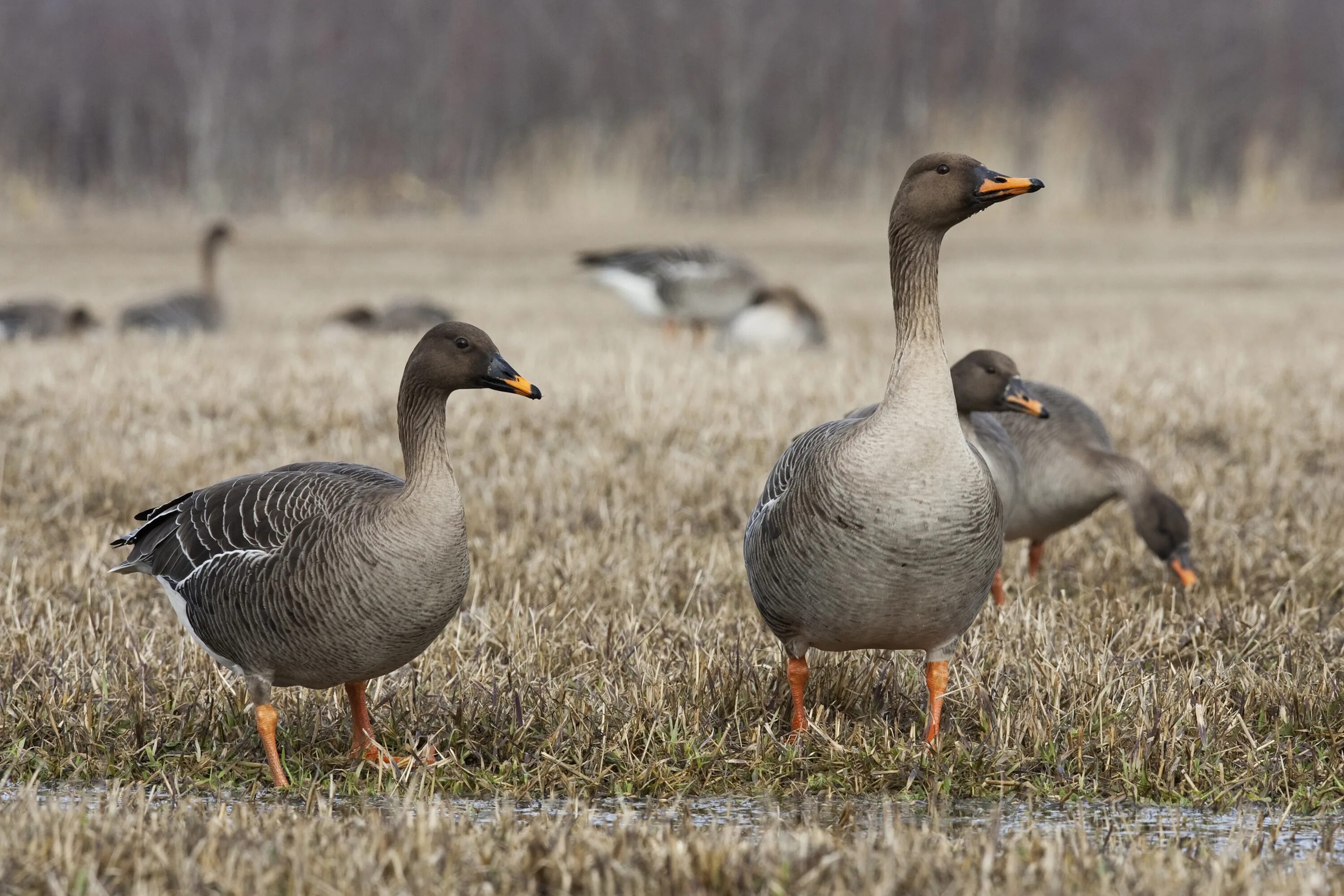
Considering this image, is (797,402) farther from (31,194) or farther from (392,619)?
(31,194)

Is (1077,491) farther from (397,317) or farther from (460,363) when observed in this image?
(397,317)

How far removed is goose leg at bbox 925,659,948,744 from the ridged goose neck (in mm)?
1449

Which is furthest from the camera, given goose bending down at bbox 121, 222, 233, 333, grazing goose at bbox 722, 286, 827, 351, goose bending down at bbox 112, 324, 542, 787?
goose bending down at bbox 121, 222, 233, 333

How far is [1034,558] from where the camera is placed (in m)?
6.61

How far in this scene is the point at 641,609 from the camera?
18.0 ft

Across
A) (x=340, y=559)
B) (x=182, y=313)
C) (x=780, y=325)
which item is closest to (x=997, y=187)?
(x=340, y=559)

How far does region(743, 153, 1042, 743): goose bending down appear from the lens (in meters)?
3.97

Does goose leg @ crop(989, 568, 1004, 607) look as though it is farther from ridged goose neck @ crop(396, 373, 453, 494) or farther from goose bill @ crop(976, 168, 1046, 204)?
ridged goose neck @ crop(396, 373, 453, 494)

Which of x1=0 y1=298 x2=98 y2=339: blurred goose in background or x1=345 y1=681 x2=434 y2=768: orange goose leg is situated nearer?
x1=345 y1=681 x2=434 y2=768: orange goose leg

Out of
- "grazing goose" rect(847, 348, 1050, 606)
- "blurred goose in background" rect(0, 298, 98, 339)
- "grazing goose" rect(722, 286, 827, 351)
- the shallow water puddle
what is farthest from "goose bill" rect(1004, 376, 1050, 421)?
"blurred goose in background" rect(0, 298, 98, 339)

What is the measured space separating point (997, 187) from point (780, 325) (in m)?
8.78

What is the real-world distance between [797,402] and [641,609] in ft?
13.0

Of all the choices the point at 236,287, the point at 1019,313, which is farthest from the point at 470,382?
the point at 236,287

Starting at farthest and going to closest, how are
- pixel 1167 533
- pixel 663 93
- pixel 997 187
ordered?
pixel 663 93, pixel 1167 533, pixel 997 187
